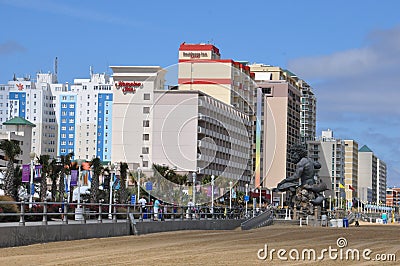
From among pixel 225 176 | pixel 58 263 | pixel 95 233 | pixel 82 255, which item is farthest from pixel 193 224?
pixel 225 176

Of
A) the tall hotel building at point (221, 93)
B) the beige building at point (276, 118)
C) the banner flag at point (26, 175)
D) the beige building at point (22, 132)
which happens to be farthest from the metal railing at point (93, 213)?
the beige building at point (22, 132)

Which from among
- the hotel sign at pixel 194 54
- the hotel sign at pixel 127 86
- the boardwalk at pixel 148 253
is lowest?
the boardwalk at pixel 148 253

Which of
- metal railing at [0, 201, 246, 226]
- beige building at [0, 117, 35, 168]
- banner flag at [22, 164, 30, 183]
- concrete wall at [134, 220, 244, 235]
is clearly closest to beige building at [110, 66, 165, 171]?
beige building at [0, 117, 35, 168]

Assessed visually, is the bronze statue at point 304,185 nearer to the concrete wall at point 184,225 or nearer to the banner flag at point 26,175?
the concrete wall at point 184,225

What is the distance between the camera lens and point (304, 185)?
67.1 metres

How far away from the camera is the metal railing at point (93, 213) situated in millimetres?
26438

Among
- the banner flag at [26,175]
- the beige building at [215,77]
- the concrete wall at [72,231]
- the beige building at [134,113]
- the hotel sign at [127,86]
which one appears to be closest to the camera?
the concrete wall at [72,231]

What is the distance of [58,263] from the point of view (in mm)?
17984

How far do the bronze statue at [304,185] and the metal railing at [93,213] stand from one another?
672 centimetres

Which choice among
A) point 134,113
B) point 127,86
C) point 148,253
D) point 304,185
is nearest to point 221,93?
point 127,86

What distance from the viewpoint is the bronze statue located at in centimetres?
6606

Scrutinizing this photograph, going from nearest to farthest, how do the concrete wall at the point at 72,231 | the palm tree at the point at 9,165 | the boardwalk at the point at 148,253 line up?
the boardwalk at the point at 148,253
the concrete wall at the point at 72,231
the palm tree at the point at 9,165

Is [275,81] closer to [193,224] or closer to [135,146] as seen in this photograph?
[135,146]

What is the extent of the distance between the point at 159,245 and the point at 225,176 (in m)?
81.7
